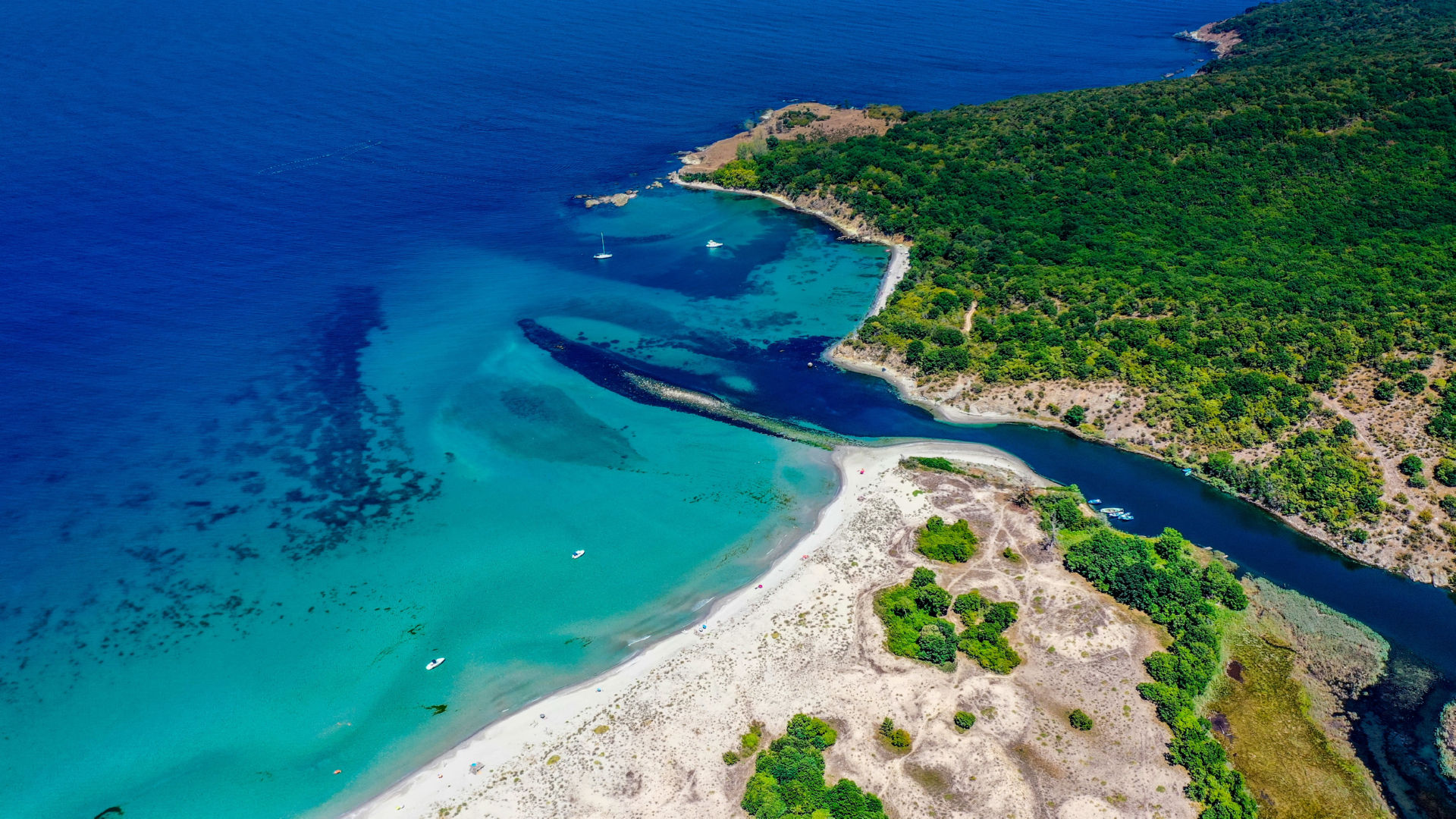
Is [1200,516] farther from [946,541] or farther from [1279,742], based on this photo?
[946,541]

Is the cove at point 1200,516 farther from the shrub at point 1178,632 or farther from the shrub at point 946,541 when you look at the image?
the shrub at point 946,541

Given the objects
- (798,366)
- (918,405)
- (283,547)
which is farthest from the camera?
(798,366)

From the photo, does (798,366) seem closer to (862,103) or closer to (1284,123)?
(1284,123)

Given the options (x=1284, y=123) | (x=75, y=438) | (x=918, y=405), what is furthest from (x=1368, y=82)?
(x=75, y=438)

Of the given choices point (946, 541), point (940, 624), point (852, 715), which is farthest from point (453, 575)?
point (946, 541)

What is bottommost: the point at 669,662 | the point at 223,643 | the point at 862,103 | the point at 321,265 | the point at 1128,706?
the point at 223,643

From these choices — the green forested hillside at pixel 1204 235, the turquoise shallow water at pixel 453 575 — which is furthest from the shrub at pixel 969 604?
the green forested hillside at pixel 1204 235

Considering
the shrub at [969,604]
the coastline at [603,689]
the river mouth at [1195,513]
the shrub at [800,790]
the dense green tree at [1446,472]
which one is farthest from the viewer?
the dense green tree at [1446,472]
